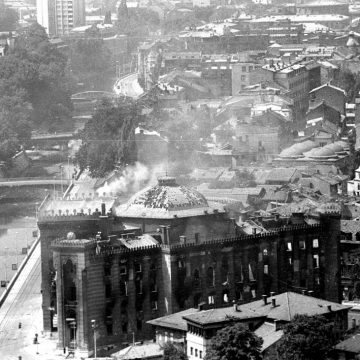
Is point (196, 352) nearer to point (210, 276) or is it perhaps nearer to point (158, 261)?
point (158, 261)

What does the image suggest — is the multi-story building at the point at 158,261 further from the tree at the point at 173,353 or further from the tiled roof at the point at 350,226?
the tiled roof at the point at 350,226

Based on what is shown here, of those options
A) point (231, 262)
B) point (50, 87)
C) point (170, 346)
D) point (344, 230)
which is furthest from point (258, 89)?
point (170, 346)

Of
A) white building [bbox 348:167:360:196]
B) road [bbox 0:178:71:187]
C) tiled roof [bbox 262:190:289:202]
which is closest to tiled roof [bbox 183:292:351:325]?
tiled roof [bbox 262:190:289:202]

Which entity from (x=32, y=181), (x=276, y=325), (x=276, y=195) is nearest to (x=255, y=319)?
(x=276, y=325)

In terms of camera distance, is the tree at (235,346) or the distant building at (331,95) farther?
the distant building at (331,95)

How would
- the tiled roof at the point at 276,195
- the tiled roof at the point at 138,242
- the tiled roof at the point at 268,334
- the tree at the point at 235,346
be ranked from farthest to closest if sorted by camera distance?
the tiled roof at the point at 276,195 → the tiled roof at the point at 138,242 → the tiled roof at the point at 268,334 → the tree at the point at 235,346

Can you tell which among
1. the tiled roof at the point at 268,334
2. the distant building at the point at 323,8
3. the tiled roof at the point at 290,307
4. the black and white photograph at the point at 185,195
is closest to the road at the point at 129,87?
the black and white photograph at the point at 185,195
